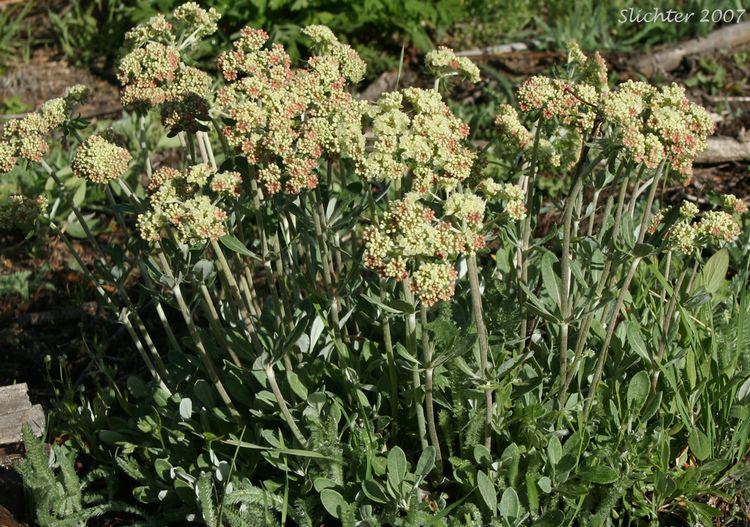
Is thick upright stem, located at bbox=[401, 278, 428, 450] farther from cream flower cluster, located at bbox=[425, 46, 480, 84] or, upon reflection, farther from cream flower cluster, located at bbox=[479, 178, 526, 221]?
cream flower cluster, located at bbox=[425, 46, 480, 84]

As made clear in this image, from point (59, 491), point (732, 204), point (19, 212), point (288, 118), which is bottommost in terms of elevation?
point (59, 491)

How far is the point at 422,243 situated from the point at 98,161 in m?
1.10

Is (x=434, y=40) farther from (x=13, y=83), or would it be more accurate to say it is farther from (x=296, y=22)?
(x=13, y=83)

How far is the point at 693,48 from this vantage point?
6637mm

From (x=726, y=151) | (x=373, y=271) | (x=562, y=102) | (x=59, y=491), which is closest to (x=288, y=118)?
(x=373, y=271)

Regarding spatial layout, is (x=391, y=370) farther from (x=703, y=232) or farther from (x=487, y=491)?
(x=703, y=232)

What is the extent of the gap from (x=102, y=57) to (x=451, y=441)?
17.8 feet

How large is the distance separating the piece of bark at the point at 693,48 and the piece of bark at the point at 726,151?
126cm

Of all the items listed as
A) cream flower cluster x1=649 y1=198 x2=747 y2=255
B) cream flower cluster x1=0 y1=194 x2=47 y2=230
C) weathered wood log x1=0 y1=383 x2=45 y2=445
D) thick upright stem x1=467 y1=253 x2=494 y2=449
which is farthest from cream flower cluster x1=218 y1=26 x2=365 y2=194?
weathered wood log x1=0 y1=383 x2=45 y2=445

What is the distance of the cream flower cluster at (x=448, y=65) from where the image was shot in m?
2.98

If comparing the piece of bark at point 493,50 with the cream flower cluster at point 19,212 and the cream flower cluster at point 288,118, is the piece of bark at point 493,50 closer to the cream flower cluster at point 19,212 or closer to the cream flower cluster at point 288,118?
the cream flower cluster at point 288,118

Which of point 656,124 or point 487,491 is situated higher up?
point 656,124

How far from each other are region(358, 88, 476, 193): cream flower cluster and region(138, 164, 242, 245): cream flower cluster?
1.43ft

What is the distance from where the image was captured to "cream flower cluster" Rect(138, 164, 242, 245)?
2480mm
